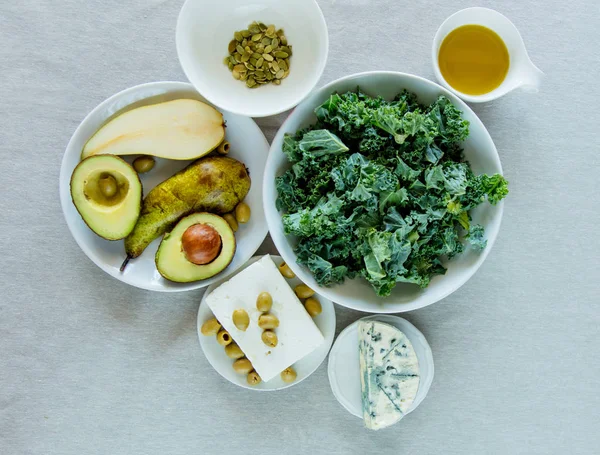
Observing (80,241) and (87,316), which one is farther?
(87,316)

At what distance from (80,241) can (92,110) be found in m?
0.33

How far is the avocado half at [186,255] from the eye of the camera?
1.29 m

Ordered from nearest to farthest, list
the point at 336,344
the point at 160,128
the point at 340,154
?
1. the point at 340,154
2. the point at 160,128
3. the point at 336,344

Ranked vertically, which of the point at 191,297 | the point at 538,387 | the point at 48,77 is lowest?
the point at 538,387

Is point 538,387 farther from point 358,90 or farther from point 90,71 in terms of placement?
point 90,71

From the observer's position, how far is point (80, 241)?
1.36m

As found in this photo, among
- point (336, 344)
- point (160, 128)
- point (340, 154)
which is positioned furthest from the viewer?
point (336, 344)

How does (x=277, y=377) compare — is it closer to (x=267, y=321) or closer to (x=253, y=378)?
(x=253, y=378)

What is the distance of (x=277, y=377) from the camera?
4.82ft

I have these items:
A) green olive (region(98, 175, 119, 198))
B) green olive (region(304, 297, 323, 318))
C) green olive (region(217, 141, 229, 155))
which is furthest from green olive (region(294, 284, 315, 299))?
green olive (region(98, 175, 119, 198))

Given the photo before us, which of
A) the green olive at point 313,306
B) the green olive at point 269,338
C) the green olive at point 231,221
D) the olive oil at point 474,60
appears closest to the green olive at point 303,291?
the green olive at point 313,306

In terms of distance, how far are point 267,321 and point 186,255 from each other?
0.87ft

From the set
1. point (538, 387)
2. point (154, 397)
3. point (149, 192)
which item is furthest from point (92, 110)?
point (538, 387)

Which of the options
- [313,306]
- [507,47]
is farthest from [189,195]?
[507,47]
